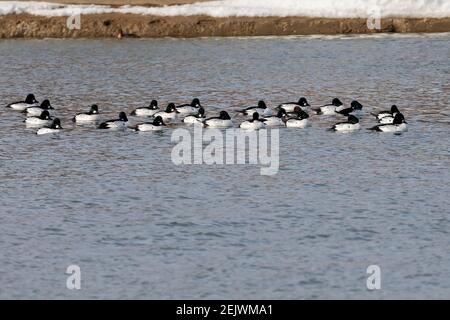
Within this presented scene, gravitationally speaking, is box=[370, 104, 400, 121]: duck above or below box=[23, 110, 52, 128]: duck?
above

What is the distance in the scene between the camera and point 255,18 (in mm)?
64750

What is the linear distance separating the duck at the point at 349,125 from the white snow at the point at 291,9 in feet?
70.4

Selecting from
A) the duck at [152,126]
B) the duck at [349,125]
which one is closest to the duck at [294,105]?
the duck at [349,125]

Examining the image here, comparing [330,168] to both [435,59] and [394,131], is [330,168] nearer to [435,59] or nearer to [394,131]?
[394,131]

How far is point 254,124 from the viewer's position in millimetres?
43750

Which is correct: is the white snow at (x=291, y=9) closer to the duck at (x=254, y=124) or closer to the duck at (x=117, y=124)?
the duck at (x=117, y=124)

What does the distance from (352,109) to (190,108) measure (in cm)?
565

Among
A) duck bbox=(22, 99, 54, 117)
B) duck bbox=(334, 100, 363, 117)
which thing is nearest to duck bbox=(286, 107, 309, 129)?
duck bbox=(334, 100, 363, 117)

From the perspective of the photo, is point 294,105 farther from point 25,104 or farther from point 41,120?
point 25,104

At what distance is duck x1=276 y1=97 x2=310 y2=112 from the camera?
46.1 metres

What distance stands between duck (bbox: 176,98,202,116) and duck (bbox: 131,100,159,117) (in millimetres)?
890

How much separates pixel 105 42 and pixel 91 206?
30926 mm

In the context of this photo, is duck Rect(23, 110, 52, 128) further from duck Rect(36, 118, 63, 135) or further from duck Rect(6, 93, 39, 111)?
duck Rect(6, 93, 39, 111)
